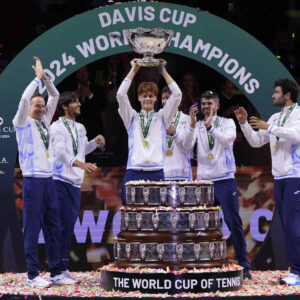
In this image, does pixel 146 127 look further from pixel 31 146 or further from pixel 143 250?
pixel 143 250

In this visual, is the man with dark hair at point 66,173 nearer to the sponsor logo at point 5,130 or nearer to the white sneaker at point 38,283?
the white sneaker at point 38,283

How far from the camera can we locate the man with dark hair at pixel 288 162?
24.7 ft

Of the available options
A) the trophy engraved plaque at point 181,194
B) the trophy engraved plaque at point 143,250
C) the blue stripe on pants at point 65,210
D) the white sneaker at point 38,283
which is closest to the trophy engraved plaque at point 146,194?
the trophy engraved plaque at point 181,194

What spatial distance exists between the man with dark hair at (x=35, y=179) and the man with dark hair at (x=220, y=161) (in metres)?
1.55

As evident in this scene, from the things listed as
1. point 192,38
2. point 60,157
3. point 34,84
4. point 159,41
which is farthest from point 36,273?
point 192,38

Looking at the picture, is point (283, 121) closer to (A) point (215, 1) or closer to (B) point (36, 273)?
(A) point (215, 1)

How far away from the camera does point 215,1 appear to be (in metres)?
9.11

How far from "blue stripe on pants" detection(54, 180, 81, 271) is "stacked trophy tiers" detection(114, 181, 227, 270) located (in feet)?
2.84

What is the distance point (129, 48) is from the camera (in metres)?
9.05

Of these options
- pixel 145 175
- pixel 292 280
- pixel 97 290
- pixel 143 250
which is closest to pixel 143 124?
pixel 145 175

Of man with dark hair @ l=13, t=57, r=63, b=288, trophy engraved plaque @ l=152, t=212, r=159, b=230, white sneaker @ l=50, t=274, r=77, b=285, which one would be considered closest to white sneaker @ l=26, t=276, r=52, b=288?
man with dark hair @ l=13, t=57, r=63, b=288

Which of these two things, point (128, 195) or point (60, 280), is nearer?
point (128, 195)

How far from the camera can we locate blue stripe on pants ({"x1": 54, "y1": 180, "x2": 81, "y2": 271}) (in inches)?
310

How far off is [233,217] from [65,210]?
1698 mm
